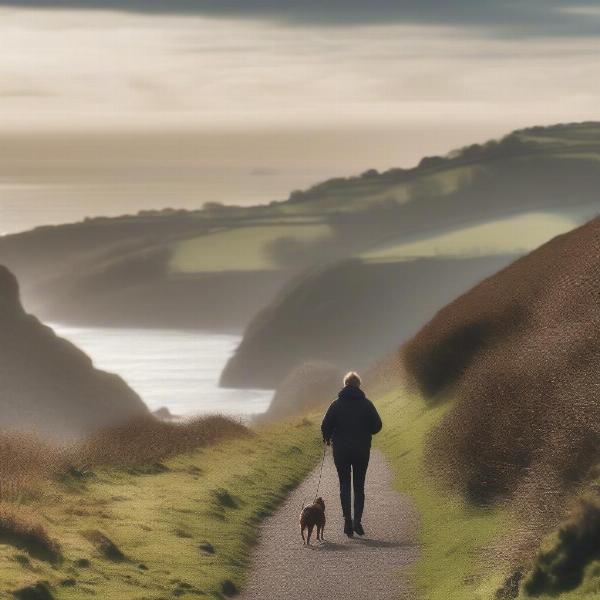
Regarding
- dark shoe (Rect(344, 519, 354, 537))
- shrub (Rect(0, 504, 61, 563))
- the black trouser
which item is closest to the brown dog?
the black trouser

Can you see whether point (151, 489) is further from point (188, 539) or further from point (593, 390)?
point (593, 390)

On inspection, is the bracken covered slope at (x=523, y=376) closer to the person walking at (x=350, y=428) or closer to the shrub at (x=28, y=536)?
the person walking at (x=350, y=428)

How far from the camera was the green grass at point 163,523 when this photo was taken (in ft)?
70.7

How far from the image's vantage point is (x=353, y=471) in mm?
26625

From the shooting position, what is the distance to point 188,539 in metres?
26.0

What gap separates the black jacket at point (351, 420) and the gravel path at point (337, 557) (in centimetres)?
198

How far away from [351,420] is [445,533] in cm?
289

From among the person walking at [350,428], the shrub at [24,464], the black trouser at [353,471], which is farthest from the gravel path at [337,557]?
the shrub at [24,464]

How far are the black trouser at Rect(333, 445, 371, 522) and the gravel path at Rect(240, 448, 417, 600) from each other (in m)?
0.66

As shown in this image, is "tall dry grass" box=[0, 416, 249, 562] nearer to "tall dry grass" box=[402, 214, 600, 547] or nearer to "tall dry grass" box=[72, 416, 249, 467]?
"tall dry grass" box=[72, 416, 249, 467]

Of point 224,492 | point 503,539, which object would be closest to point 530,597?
point 503,539

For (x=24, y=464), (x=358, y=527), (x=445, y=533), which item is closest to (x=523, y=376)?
(x=445, y=533)

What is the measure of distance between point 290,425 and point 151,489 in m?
18.8

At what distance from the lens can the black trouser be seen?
26.6m
